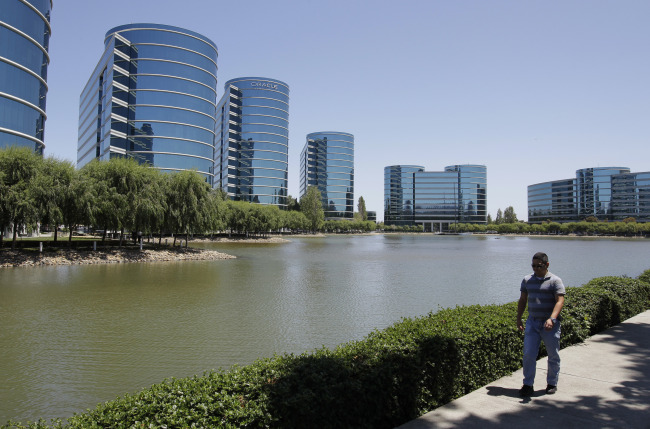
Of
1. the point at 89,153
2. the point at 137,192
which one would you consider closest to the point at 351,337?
the point at 137,192

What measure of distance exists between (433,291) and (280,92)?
152935 millimetres

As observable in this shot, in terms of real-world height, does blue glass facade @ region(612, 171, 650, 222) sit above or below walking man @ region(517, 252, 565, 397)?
above

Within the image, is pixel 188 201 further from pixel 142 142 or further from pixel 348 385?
pixel 142 142

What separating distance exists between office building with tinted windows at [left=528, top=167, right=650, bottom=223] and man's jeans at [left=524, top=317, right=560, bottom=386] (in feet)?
706

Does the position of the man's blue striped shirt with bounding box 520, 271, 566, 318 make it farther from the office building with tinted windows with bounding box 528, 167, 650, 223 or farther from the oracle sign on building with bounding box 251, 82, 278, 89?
the office building with tinted windows with bounding box 528, 167, 650, 223

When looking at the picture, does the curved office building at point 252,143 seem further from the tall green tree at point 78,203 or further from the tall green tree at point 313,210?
the tall green tree at point 78,203

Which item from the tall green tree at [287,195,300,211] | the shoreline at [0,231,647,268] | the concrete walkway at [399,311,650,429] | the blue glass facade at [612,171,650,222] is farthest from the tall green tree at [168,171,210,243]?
the blue glass facade at [612,171,650,222]

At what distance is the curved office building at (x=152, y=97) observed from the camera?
326 feet

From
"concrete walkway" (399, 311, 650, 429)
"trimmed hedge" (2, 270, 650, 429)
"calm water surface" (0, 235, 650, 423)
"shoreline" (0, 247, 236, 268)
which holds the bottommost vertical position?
"calm water surface" (0, 235, 650, 423)

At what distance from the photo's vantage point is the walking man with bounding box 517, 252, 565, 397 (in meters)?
5.75

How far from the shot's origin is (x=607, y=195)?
604 feet

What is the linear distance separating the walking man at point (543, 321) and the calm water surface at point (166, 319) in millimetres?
6376

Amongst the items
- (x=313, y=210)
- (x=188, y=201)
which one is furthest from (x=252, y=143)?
(x=188, y=201)

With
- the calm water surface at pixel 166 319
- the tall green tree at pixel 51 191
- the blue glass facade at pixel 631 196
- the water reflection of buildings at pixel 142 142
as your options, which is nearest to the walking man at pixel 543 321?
the calm water surface at pixel 166 319
